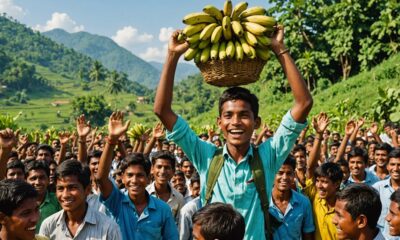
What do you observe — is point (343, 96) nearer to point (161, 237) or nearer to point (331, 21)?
point (331, 21)

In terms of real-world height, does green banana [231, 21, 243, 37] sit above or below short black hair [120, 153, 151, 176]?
above

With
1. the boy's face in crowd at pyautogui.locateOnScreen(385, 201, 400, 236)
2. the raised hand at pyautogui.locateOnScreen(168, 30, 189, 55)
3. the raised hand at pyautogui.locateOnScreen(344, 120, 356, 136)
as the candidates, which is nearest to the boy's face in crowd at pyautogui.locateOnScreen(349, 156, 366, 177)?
the raised hand at pyautogui.locateOnScreen(344, 120, 356, 136)

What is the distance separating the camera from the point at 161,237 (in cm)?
412

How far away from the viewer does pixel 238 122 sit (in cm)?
299

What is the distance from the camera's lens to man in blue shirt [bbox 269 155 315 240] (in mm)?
4285

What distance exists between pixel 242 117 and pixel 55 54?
18592 cm

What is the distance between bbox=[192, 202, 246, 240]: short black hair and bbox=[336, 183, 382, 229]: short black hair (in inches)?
42.8

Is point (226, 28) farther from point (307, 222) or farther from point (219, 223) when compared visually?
point (307, 222)

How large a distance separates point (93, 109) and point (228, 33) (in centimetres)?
6613

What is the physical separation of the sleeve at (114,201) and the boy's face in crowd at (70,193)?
206mm

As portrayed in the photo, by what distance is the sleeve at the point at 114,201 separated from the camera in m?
3.78

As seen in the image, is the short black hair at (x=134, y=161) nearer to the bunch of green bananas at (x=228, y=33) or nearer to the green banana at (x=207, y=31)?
the bunch of green bananas at (x=228, y=33)

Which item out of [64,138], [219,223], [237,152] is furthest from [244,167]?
[64,138]

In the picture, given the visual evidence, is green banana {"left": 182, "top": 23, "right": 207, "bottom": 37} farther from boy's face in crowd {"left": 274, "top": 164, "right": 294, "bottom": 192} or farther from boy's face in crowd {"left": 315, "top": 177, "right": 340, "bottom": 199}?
boy's face in crowd {"left": 315, "top": 177, "right": 340, "bottom": 199}
